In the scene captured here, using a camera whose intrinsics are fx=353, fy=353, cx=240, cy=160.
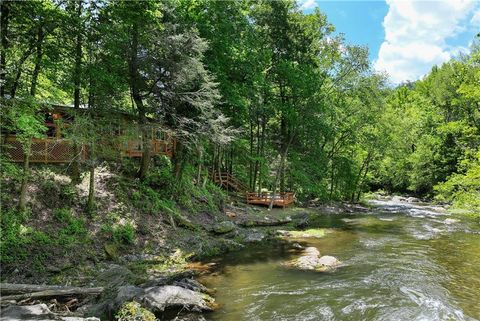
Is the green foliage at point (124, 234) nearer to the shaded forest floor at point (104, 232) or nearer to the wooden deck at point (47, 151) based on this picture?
the shaded forest floor at point (104, 232)

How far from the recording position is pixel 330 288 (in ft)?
32.1

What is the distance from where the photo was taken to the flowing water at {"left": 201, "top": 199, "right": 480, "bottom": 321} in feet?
26.9

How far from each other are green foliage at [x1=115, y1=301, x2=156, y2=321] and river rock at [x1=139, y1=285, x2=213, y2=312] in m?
0.36

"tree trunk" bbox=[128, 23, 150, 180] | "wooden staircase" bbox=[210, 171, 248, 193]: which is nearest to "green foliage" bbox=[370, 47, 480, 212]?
"wooden staircase" bbox=[210, 171, 248, 193]

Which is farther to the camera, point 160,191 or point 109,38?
point 160,191

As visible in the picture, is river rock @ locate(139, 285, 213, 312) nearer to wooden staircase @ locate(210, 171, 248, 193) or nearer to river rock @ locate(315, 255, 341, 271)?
river rock @ locate(315, 255, 341, 271)

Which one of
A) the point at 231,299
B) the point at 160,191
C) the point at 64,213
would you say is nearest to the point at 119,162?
the point at 160,191

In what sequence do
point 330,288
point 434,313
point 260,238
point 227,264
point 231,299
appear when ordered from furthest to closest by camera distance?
point 260,238 < point 227,264 < point 330,288 < point 231,299 < point 434,313

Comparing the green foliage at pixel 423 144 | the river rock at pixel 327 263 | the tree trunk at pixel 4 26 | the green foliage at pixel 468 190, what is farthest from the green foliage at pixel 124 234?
the green foliage at pixel 423 144

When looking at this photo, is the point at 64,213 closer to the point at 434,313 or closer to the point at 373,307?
the point at 373,307

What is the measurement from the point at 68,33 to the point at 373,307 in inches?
455

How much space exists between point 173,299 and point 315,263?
5802 mm

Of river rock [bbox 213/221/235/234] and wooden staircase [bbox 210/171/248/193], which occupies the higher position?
wooden staircase [bbox 210/171/248/193]

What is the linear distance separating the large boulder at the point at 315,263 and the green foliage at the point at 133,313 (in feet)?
19.7
